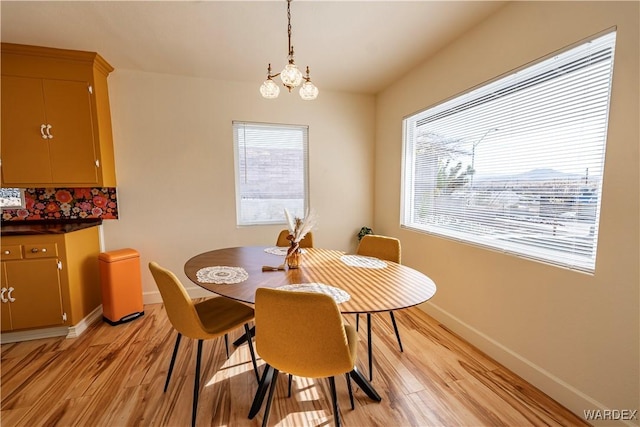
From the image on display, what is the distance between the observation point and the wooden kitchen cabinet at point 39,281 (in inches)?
83.8

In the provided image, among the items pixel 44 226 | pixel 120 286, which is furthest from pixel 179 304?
pixel 44 226

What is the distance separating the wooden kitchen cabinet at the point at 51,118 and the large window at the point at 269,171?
1.30 m

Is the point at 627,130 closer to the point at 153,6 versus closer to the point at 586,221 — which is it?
the point at 586,221

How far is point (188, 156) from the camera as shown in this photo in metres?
2.92

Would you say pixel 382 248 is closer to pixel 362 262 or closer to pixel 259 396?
pixel 362 262

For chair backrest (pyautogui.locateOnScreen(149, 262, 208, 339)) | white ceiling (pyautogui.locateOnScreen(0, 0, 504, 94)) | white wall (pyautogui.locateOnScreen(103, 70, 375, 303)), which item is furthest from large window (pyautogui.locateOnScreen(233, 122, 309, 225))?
chair backrest (pyautogui.locateOnScreen(149, 262, 208, 339))

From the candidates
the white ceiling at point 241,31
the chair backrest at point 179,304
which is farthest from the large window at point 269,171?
the chair backrest at point 179,304

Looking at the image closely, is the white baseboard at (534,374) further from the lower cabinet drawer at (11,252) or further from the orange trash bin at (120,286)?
the lower cabinet drawer at (11,252)

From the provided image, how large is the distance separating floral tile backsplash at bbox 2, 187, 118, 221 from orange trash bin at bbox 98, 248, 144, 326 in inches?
20.5

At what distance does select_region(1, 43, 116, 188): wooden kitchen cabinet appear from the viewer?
2.24 metres

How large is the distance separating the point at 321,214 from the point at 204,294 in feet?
5.64

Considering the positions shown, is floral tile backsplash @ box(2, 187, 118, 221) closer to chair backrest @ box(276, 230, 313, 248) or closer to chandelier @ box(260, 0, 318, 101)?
chair backrest @ box(276, 230, 313, 248)

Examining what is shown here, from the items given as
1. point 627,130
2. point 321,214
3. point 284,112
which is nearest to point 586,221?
point 627,130

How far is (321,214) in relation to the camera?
3439mm
